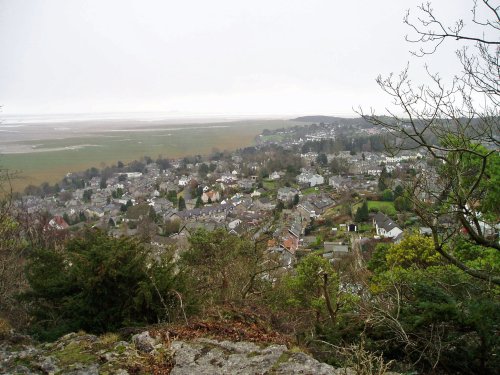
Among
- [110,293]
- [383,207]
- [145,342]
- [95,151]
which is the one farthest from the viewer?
[95,151]

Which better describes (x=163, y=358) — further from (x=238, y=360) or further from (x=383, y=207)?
(x=383, y=207)

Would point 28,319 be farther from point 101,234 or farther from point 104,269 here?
point 104,269

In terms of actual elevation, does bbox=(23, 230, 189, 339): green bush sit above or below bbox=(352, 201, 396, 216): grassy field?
above

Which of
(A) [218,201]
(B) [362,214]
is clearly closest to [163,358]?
(B) [362,214]

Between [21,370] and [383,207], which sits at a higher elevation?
[21,370]

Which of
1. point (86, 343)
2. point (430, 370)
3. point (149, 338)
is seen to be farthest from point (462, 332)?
point (86, 343)

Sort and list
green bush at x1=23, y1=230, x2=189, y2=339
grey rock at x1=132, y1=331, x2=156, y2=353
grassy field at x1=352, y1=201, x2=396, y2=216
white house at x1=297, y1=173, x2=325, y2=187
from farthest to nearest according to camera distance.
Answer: white house at x1=297, y1=173, x2=325, y2=187 → grassy field at x1=352, y1=201, x2=396, y2=216 → green bush at x1=23, y1=230, x2=189, y2=339 → grey rock at x1=132, y1=331, x2=156, y2=353

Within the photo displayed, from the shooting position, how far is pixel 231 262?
33.3 feet

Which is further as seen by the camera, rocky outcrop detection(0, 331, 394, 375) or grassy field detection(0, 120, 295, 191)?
grassy field detection(0, 120, 295, 191)

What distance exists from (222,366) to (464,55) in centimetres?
490

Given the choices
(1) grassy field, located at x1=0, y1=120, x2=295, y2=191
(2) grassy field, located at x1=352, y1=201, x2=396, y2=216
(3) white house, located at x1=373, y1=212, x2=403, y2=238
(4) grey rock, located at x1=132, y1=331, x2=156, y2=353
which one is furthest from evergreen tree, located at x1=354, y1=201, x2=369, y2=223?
(1) grassy field, located at x1=0, y1=120, x2=295, y2=191

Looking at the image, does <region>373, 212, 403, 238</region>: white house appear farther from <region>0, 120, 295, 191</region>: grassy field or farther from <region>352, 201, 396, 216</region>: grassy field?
<region>0, 120, 295, 191</region>: grassy field

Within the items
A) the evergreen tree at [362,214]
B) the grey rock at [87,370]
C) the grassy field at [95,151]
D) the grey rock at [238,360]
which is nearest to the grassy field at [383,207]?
the evergreen tree at [362,214]

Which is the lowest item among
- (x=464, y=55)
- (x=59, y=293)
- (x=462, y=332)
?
(x=59, y=293)
